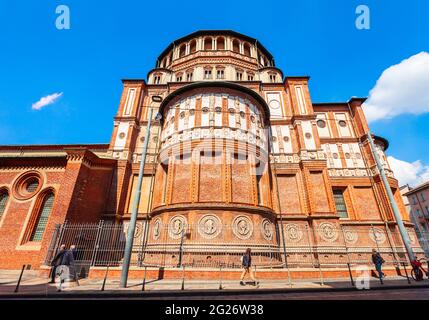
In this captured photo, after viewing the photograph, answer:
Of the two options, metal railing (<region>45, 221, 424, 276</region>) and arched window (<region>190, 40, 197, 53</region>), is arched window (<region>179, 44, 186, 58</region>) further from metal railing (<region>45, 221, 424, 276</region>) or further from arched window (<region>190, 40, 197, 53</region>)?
metal railing (<region>45, 221, 424, 276</region>)

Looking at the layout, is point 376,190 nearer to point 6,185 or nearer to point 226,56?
point 226,56

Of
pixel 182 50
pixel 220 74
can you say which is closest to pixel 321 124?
pixel 220 74

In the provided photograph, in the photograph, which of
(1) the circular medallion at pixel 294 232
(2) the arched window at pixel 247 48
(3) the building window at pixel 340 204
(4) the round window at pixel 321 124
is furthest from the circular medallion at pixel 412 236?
(2) the arched window at pixel 247 48

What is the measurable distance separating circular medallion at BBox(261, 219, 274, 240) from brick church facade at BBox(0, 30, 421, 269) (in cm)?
8

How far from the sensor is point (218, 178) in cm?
1475

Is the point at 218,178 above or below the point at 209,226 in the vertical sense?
above

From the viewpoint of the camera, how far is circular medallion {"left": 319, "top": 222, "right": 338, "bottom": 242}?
15.7m

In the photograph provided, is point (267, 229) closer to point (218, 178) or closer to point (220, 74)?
point (218, 178)

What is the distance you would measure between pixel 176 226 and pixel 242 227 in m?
4.40

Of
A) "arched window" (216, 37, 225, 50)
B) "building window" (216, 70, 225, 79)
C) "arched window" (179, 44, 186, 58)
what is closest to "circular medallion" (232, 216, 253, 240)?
"building window" (216, 70, 225, 79)

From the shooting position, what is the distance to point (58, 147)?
22797mm

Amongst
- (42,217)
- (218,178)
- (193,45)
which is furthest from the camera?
(193,45)

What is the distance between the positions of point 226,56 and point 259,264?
78.7 ft
